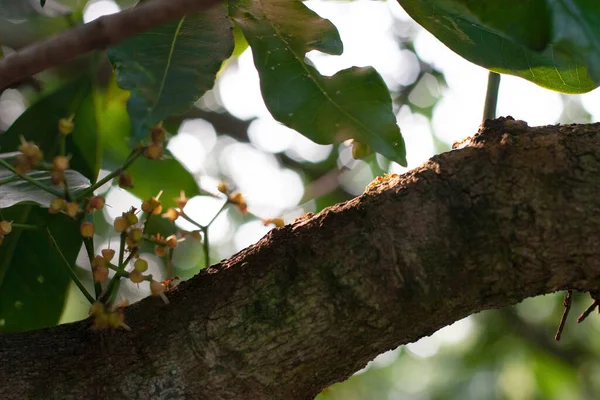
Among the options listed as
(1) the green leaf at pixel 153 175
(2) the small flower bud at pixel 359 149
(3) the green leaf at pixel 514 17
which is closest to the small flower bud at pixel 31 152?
(2) the small flower bud at pixel 359 149

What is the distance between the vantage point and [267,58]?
1071 mm

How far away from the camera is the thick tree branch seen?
0.49 meters

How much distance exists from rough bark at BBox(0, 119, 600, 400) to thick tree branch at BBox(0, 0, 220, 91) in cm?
44

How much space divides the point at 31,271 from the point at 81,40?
94 cm

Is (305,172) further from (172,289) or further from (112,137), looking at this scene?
(172,289)

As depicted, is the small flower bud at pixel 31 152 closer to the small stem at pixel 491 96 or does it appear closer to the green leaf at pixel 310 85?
the green leaf at pixel 310 85

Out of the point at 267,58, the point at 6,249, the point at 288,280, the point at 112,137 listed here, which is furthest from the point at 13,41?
the point at 288,280

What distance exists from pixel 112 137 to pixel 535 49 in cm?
137

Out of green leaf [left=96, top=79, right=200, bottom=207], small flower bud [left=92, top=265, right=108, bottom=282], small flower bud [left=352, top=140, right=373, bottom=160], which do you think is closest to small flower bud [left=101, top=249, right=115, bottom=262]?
small flower bud [left=92, top=265, right=108, bottom=282]

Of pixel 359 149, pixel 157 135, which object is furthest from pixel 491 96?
pixel 157 135

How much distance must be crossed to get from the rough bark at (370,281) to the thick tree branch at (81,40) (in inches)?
17.3

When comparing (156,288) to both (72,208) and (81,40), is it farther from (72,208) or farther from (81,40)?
(81,40)

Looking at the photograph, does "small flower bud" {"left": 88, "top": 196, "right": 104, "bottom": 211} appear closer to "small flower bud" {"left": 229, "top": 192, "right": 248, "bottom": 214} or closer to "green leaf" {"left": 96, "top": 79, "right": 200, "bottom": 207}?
"small flower bud" {"left": 229, "top": 192, "right": 248, "bottom": 214}

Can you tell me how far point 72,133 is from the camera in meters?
1.49
